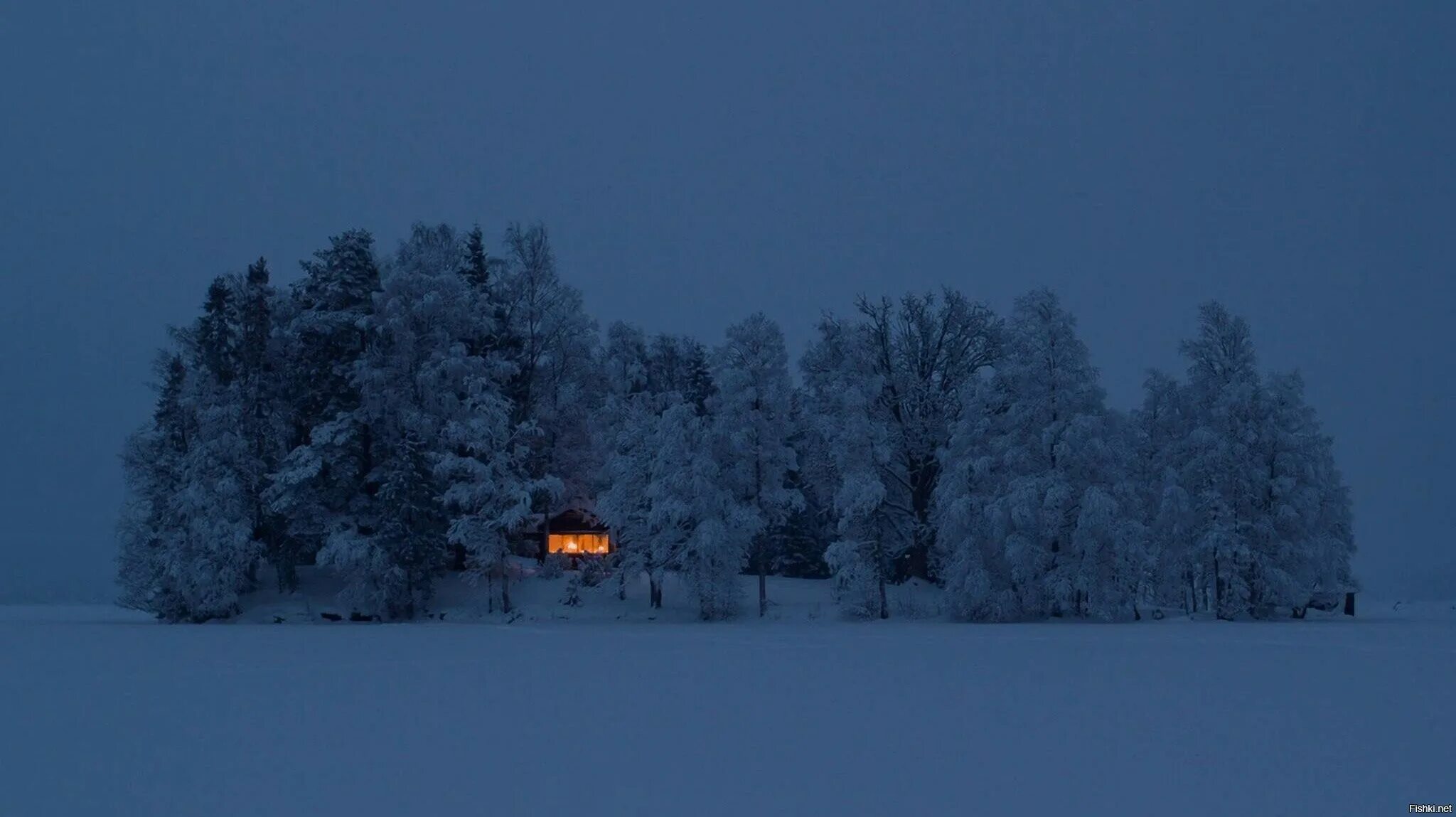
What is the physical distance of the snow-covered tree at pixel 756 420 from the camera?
151 ft

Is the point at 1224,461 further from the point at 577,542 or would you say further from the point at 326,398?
the point at 326,398

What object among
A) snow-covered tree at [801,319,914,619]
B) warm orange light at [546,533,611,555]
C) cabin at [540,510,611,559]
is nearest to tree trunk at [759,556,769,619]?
snow-covered tree at [801,319,914,619]

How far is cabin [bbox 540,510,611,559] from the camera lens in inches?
2309

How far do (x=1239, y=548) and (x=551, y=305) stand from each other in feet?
103

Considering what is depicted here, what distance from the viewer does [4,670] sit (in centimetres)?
2431

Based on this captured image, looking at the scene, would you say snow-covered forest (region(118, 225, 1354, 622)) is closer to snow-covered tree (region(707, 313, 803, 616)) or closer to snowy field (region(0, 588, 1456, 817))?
snow-covered tree (region(707, 313, 803, 616))

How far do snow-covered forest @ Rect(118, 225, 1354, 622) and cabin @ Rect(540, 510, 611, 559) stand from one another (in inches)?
310

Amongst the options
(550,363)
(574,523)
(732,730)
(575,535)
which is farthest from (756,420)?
(732,730)

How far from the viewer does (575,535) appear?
62500 millimetres

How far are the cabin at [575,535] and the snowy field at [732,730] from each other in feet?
95.8

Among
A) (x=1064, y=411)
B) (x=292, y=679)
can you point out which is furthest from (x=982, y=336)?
(x=292, y=679)

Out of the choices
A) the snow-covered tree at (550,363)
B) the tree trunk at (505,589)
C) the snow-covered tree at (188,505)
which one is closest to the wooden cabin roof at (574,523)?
the snow-covered tree at (550,363)

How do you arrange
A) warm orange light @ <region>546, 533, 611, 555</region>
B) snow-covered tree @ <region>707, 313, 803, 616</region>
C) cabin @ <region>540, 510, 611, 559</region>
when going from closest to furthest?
snow-covered tree @ <region>707, 313, 803, 616</region>
cabin @ <region>540, 510, 611, 559</region>
warm orange light @ <region>546, 533, 611, 555</region>

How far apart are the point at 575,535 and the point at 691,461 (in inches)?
761
